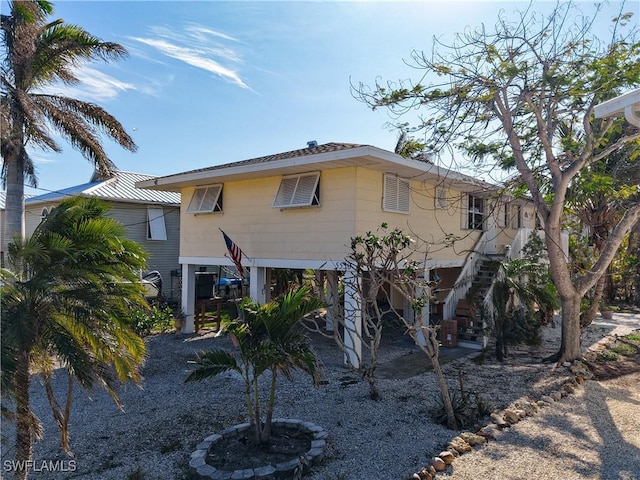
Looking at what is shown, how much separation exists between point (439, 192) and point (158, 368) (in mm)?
8545

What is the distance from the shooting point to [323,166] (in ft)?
33.1

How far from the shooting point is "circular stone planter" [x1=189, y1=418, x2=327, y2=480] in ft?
15.1

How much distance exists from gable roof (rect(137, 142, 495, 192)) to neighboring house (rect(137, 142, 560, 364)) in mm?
24

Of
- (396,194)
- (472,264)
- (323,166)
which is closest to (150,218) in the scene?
(323,166)

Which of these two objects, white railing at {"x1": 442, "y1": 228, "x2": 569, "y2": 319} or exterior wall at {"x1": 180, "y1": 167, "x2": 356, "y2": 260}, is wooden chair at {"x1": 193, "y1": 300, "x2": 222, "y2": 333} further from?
white railing at {"x1": 442, "y1": 228, "x2": 569, "y2": 319}

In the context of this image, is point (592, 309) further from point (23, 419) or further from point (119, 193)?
point (119, 193)

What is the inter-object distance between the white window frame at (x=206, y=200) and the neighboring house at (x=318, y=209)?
0.03m

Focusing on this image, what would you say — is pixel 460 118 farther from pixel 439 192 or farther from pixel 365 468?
pixel 365 468

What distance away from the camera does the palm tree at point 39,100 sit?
11.3m

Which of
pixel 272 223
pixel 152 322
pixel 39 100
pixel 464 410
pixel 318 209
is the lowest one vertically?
pixel 464 410

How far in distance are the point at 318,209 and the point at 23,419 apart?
7.13 m

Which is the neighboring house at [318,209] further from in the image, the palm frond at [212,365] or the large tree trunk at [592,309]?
the palm frond at [212,365]

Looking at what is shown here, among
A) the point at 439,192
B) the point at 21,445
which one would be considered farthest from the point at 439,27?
the point at 21,445

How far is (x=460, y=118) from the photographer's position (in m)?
9.69
